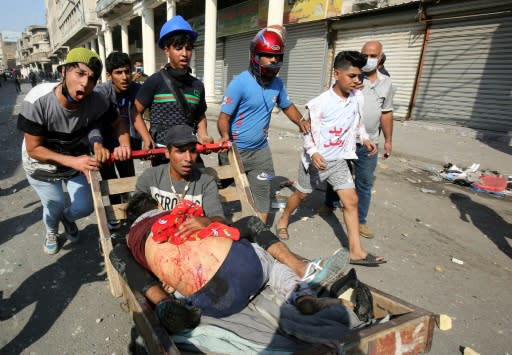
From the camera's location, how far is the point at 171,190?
2646 mm

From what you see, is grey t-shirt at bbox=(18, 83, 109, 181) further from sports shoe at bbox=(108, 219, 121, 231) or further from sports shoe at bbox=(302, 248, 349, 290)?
sports shoe at bbox=(302, 248, 349, 290)

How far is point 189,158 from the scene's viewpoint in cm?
252

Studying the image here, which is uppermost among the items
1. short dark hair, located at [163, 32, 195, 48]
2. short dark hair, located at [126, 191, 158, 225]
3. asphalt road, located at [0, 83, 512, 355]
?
short dark hair, located at [163, 32, 195, 48]

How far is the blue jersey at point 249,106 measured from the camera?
3182mm

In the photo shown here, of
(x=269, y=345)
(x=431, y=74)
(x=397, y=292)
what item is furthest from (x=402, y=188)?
(x=431, y=74)

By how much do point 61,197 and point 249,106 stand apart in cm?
201

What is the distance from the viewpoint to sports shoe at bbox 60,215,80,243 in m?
3.55

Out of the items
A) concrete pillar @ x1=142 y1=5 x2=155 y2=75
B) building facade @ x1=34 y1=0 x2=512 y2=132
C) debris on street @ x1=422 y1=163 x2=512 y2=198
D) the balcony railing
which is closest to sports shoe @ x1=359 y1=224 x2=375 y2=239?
debris on street @ x1=422 y1=163 x2=512 y2=198

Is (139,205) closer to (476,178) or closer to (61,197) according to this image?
(61,197)

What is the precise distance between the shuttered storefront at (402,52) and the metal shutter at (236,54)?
715 cm

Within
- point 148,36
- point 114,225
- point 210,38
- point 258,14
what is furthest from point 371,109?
point 148,36

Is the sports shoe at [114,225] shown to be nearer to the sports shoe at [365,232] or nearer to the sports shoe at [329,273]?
the sports shoe at [329,273]


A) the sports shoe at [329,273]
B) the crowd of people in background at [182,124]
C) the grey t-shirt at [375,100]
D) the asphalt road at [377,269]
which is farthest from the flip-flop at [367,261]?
the grey t-shirt at [375,100]

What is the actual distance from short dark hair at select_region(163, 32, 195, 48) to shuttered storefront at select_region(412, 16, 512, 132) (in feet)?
28.4
